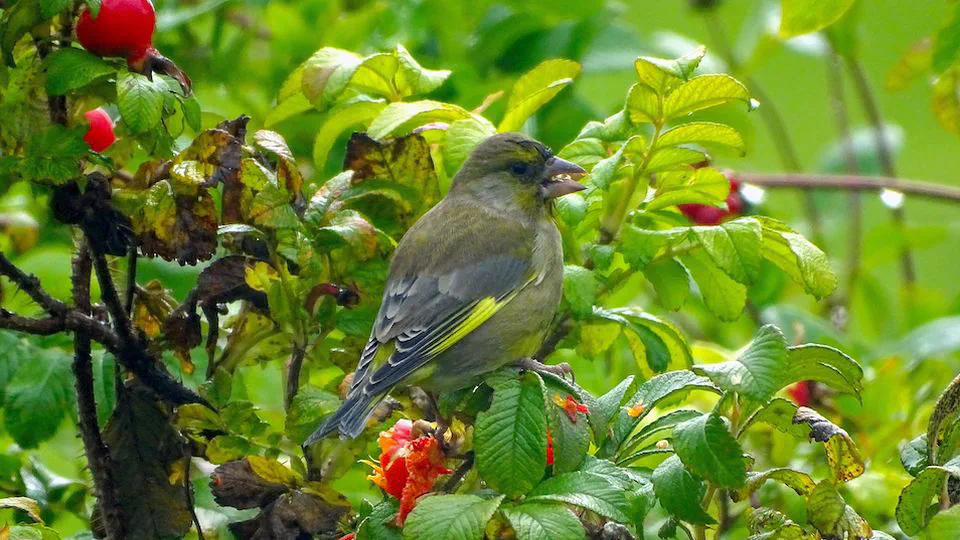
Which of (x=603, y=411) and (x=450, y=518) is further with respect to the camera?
(x=603, y=411)

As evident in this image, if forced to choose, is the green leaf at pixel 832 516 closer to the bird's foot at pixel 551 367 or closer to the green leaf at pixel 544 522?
the green leaf at pixel 544 522

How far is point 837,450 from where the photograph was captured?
7.06ft

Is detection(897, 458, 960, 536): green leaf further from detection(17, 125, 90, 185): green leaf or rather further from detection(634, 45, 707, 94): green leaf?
detection(17, 125, 90, 185): green leaf

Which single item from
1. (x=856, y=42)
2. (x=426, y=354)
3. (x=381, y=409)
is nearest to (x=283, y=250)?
(x=381, y=409)

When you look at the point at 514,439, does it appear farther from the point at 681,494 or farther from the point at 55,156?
the point at 55,156

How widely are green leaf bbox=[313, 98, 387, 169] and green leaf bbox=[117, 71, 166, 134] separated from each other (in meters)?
0.58

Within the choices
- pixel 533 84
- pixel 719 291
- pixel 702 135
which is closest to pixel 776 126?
pixel 533 84

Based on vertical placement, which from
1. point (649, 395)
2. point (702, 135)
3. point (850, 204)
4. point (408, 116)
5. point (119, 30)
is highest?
point (119, 30)

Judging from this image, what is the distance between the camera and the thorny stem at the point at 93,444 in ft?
7.75

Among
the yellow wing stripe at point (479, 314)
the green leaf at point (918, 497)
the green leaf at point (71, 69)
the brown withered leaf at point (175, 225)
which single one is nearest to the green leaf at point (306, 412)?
the brown withered leaf at point (175, 225)

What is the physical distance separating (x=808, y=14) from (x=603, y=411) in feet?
2.95

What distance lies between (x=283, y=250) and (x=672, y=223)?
735mm

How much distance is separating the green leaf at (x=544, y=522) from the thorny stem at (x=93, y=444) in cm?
73

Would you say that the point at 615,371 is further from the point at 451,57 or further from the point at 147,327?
the point at 147,327
